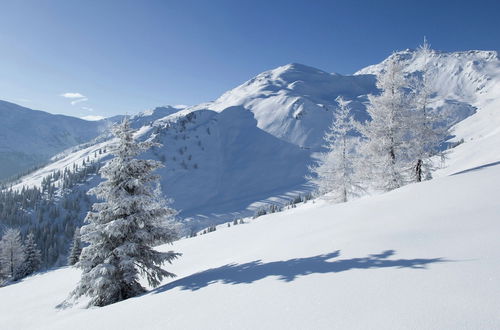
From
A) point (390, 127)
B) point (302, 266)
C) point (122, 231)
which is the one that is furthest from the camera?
point (390, 127)

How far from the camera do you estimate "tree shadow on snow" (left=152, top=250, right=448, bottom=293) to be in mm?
6275

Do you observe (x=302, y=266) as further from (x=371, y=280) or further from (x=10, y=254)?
(x=10, y=254)

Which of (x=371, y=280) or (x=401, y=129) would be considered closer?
(x=371, y=280)

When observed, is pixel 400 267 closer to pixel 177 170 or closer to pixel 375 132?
pixel 375 132

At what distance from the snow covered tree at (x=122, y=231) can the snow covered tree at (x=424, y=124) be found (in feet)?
58.9

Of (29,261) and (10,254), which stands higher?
(10,254)

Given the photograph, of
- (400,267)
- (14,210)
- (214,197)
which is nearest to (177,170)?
(214,197)

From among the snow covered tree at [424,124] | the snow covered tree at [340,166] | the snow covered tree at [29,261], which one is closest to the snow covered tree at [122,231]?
the snow covered tree at [424,124]

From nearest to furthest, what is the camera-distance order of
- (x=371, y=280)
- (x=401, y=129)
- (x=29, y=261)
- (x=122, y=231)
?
(x=371, y=280) < (x=122, y=231) < (x=401, y=129) < (x=29, y=261)

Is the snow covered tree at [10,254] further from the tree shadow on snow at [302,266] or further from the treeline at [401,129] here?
the treeline at [401,129]

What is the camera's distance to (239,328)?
475 cm

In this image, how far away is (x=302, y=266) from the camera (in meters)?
7.60

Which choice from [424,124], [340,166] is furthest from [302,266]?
[340,166]

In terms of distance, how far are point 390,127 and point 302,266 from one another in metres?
16.5
